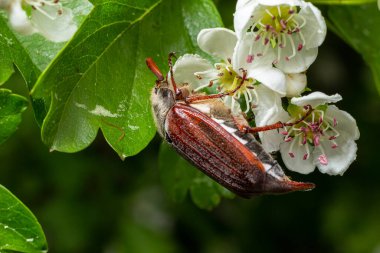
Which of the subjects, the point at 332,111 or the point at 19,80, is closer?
the point at 332,111

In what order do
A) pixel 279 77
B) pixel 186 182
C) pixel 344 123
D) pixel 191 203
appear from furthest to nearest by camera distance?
pixel 191 203, pixel 186 182, pixel 344 123, pixel 279 77

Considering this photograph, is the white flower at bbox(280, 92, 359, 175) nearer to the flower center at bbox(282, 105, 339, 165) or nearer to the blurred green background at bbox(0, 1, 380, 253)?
the flower center at bbox(282, 105, 339, 165)

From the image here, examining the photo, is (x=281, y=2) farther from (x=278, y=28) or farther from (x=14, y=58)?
(x=14, y=58)

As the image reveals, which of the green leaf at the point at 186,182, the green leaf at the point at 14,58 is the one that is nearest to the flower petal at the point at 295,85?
the green leaf at the point at 14,58

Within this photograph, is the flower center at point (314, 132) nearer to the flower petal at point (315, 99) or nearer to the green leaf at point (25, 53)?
the flower petal at point (315, 99)

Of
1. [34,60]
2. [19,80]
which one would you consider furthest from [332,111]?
[19,80]

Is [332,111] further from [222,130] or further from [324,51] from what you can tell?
[324,51]

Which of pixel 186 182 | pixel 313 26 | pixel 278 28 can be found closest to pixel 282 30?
pixel 278 28

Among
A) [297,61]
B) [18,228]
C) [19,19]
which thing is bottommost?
[18,228]
